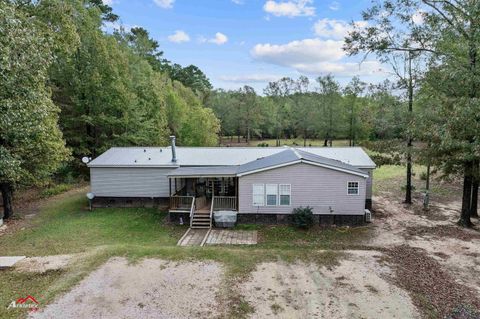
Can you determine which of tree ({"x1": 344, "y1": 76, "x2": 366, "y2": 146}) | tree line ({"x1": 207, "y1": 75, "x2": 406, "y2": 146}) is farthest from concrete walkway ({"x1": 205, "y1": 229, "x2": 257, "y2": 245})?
tree ({"x1": 344, "y1": 76, "x2": 366, "y2": 146})

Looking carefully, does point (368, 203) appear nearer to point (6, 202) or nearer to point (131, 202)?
point (131, 202)

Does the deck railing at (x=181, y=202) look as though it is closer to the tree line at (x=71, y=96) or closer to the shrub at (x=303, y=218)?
the shrub at (x=303, y=218)

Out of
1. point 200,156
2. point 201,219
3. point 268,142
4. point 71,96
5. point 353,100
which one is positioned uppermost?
point 353,100

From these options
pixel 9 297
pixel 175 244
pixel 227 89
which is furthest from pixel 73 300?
pixel 227 89

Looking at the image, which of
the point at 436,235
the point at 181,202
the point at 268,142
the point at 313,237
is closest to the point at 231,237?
the point at 313,237

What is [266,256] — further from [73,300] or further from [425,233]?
[425,233]

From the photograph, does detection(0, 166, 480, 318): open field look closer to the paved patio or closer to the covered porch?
the paved patio
